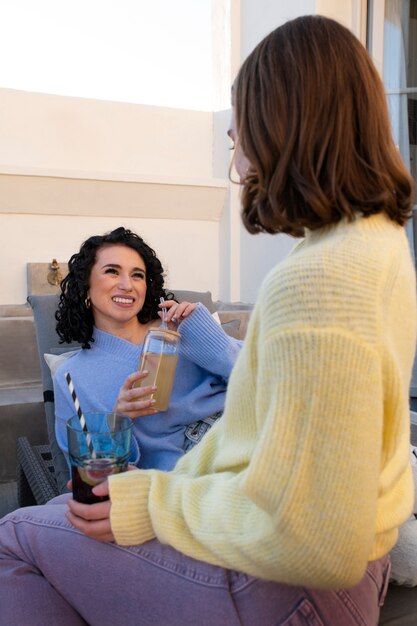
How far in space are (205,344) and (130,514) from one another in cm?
95

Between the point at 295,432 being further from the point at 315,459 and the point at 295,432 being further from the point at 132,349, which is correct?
the point at 132,349

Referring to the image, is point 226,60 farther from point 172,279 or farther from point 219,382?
point 219,382

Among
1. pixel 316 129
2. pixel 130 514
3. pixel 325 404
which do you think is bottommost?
pixel 130 514

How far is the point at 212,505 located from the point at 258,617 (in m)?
0.17

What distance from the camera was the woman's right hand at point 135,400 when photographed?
5.06ft

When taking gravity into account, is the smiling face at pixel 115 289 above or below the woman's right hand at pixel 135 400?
above

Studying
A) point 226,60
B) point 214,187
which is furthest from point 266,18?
point 214,187

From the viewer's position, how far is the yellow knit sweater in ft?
2.26

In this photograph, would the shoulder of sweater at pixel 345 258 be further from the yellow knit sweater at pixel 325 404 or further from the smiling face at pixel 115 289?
the smiling face at pixel 115 289

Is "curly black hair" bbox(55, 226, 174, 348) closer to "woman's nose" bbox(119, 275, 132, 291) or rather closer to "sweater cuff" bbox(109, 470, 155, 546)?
"woman's nose" bbox(119, 275, 132, 291)

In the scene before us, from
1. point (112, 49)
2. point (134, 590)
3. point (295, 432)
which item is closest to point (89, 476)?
point (134, 590)

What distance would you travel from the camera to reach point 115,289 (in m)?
2.01

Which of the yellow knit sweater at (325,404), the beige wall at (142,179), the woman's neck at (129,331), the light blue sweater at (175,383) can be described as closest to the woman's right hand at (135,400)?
the light blue sweater at (175,383)

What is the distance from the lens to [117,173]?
400cm
